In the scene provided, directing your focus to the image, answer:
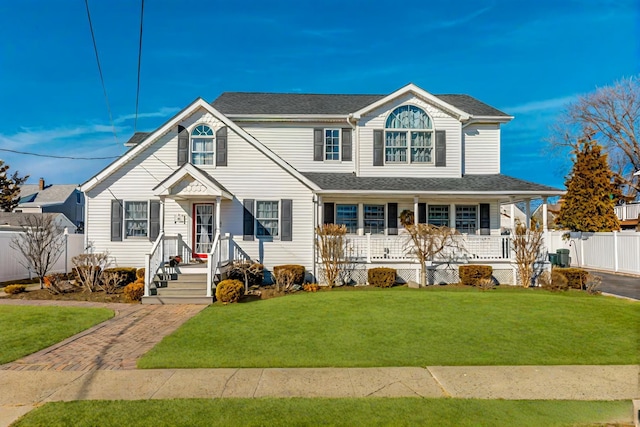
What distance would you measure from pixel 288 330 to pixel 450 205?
448 inches

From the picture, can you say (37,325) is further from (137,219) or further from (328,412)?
(328,412)

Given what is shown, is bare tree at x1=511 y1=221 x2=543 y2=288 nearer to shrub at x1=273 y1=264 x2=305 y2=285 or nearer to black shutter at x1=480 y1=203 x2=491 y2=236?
black shutter at x1=480 y1=203 x2=491 y2=236

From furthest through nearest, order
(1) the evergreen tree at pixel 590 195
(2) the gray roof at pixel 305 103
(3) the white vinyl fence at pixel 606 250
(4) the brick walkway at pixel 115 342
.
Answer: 1. (1) the evergreen tree at pixel 590 195
2. (3) the white vinyl fence at pixel 606 250
3. (2) the gray roof at pixel 305 103
4. (4) the brick walkway at pixel 115 342

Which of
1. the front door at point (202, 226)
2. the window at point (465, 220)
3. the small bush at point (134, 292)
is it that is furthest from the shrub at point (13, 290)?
the window at point (465, 220)

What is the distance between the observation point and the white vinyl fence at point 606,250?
741 inches

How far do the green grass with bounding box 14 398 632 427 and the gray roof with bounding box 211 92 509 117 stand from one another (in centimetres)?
1466

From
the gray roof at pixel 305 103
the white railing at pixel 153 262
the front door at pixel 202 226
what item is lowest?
the white railing at pixel 153 262

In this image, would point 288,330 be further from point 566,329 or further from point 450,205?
point 450,205

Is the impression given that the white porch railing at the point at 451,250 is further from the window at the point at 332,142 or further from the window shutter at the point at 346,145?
the window at the point at 332,142

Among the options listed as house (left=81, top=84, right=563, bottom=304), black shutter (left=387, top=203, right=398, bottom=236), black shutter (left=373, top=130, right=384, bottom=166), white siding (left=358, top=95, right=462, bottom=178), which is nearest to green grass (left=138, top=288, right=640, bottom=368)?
house (left=81, top=84, right=563, bottom=304)

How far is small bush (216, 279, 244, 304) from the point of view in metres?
12.2

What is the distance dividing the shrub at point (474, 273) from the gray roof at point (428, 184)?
302 cm

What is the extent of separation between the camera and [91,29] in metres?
11.7

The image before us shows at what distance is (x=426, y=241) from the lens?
14.7 metres
